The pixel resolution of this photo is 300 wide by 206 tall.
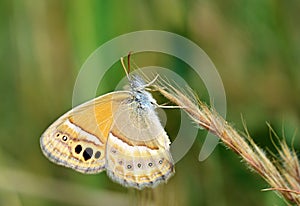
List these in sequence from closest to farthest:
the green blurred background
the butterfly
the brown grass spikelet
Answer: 1. the brown grass spikelet
2. the butterfly
3. the green blurred background

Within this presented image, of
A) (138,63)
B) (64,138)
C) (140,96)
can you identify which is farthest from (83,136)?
(138,63)

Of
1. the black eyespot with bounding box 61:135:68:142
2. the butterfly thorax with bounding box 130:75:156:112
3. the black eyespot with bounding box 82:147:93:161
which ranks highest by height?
the butterfly thorax with bounding box 130:75:156:112

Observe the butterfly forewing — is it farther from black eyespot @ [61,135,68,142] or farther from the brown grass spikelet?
the brown grass spikelet

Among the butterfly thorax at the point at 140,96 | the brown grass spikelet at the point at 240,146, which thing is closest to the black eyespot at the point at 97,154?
the butterfly thorax at the point at 140,96

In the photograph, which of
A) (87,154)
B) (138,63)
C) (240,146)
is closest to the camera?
(240,146)

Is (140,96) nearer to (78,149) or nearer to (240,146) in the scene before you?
(78,149)

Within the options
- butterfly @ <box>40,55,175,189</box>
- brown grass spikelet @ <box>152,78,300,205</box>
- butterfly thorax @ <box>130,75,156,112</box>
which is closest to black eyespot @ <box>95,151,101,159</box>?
butterfly @ <box>40,55,175,189</box>

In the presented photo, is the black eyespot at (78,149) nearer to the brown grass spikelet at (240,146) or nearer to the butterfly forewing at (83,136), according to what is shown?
the butterfly forewing at (83,136)
